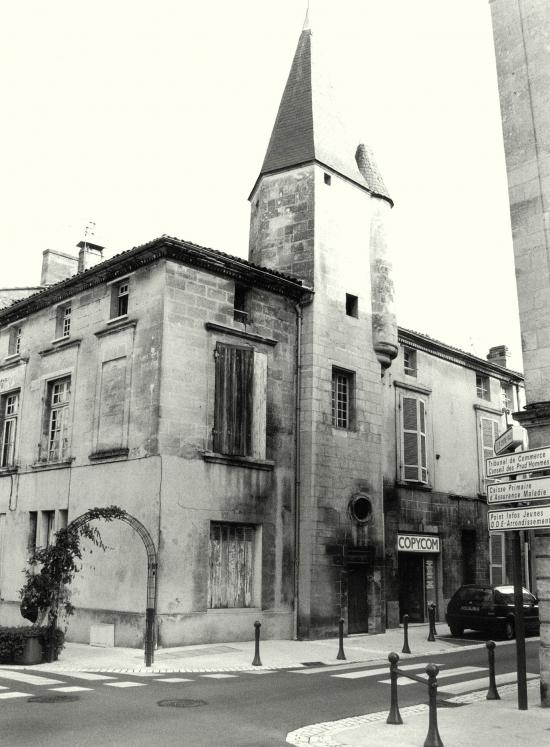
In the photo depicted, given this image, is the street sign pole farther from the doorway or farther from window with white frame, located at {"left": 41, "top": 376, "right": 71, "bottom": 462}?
window with white frame, located at {"left": 41, "top": 376, "right": 71, "bottom": 462}

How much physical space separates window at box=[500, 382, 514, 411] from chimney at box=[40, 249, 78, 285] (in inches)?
615

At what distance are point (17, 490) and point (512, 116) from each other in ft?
49.6

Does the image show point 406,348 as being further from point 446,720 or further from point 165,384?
point 446,720

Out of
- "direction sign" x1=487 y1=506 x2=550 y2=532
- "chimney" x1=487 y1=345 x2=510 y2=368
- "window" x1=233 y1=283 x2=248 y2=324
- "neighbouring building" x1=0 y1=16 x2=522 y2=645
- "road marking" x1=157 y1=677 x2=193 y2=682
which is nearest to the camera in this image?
"direction sign" x1=487 y1=506 x2=550 y2=532

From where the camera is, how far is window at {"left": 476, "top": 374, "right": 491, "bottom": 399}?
1014 inches

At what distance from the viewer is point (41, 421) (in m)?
19.4

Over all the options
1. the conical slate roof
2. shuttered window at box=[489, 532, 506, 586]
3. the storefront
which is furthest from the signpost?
shuttered window at box=[489, 532, 506, 586]

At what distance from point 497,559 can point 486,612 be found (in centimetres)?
694

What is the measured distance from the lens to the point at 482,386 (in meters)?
25.9

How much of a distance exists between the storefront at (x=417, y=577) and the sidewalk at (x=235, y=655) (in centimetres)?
376

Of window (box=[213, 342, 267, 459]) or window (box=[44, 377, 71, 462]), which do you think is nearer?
window (box=[213, 342, 267, 459])

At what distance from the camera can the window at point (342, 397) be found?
1933 cm

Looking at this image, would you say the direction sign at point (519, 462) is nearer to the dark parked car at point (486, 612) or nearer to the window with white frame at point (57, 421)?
the dark parked car at point (486, 612)

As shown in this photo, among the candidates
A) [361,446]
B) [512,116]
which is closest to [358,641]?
[361,446]
